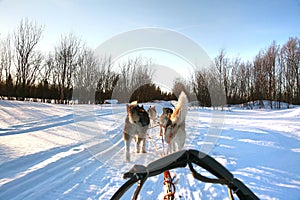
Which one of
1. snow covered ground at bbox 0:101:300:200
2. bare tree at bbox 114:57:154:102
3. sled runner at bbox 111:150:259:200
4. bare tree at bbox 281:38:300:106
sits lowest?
snow covered ground at bbox 0:101:300:200

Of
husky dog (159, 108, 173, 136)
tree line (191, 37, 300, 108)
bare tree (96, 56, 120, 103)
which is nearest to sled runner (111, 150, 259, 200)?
bare tree (96, 56, 120, 103)

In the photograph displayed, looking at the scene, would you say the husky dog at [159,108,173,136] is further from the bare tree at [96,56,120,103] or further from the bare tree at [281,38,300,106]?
the bare tree at [281,38,300,106]

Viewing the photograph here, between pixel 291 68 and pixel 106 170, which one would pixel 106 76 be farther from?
pixel 291 68

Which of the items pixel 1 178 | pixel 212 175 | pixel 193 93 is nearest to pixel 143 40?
pixel 212 175

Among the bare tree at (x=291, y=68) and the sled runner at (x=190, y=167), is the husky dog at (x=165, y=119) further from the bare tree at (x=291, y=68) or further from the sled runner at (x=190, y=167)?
the bare tree at (x=291, y=68)

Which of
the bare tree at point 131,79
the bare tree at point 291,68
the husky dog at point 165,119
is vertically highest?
the bare tree at point 291,68

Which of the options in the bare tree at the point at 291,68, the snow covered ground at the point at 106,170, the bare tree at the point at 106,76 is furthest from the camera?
the bare tree at the point at 291,68

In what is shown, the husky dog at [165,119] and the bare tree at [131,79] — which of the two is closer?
the bare tree at [131,79]

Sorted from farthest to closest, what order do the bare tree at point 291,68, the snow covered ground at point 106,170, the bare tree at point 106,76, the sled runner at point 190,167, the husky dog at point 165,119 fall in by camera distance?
the bare tree at point 291,68, the husky dog at point 165,119, the snow covered ground at point 106,170, the bare tree at point 106,76, the sled runner at point 190,167

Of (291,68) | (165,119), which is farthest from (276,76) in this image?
(165,119)

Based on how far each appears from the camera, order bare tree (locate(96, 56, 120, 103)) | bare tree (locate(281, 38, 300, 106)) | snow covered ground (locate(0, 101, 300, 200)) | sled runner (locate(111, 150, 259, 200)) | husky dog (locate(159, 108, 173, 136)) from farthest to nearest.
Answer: bare tree (locate(281, 38, 300, 106)) → husky dog (locate(159, 108, 173, 136)) → snow covered ground (locate(0, 101, 300, 200)) → bare tree (locate(96, 56, 120, 103)) → sled runner (locate(111, 150, 259, 200))

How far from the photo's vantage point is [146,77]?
1869mm

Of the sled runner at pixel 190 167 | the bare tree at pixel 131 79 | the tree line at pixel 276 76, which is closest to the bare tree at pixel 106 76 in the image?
the bare tree at pixel 131 79

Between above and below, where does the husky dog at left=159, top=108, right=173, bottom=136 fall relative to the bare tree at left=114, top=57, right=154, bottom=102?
below
